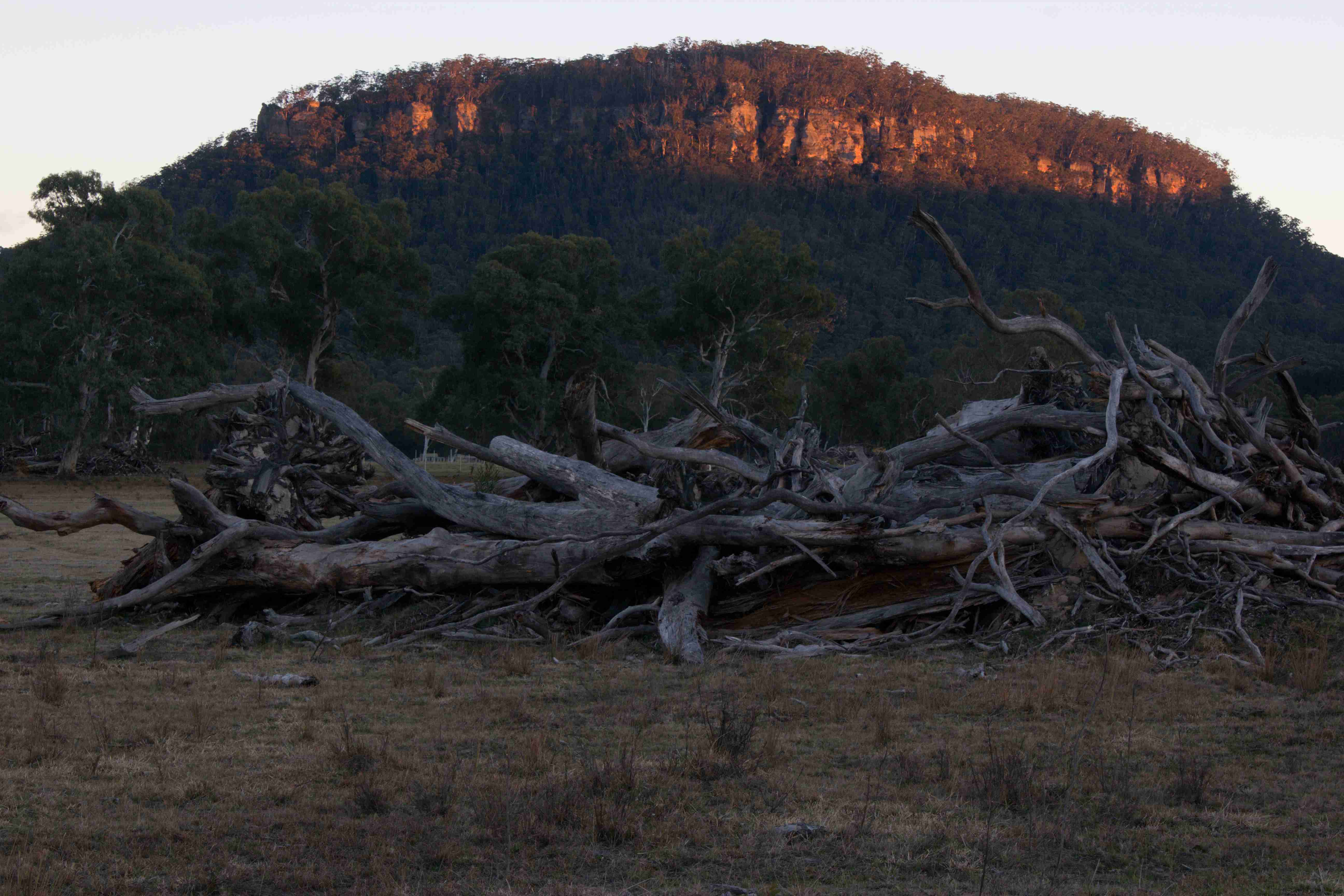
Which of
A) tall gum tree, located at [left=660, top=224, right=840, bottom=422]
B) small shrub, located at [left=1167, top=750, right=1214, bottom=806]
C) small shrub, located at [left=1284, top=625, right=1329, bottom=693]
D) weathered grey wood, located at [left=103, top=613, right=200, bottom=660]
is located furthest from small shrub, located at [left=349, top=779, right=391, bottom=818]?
tall gum tree, located at [left=660, top=224, right=840, bottom=422]

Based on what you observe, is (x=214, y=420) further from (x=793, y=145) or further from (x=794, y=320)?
(x=793, y=145)

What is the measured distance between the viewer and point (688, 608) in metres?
8.56

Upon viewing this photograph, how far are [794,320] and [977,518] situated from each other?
38.3 m

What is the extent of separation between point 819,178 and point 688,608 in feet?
374

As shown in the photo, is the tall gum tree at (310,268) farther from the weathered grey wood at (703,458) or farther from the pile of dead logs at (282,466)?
the weathered grey wood at (703,458)

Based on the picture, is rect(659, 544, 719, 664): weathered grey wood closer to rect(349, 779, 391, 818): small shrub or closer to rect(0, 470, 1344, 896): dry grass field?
rect(0, 470, 1344, 896): dry grass field

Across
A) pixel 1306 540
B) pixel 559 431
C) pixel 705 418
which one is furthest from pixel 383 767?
pixel 559 431

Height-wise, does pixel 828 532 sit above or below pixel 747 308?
below

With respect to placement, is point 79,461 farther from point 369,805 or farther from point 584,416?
point 369,805

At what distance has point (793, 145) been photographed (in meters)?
128

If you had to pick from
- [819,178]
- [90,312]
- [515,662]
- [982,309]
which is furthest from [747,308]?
[819,178]

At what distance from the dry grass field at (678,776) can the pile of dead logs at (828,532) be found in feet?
2.59

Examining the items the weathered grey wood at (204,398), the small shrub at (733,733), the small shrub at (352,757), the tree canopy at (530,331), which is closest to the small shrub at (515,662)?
the small shrub at (733,733)

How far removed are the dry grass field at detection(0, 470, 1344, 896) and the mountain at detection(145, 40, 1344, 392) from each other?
61305 millimetres
